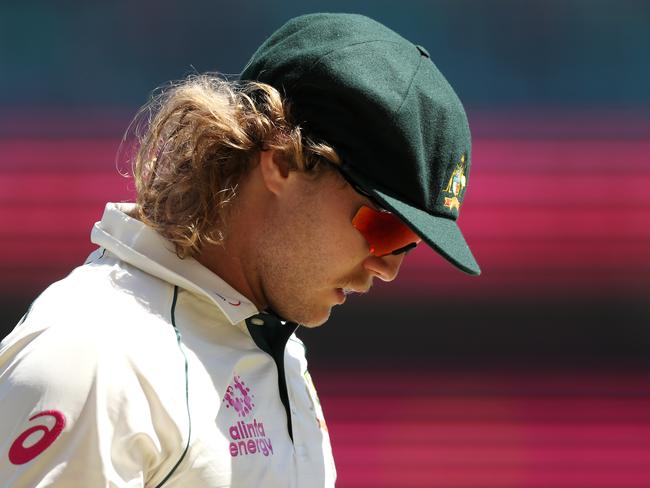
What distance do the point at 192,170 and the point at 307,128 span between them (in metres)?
0.19

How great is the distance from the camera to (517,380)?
3090 millimetres

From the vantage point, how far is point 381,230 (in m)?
1.35

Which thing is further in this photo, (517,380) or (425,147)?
(517,380)

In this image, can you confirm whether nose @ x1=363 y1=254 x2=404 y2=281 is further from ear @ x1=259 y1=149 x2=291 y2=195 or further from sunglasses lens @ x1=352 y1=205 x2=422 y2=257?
ear @ x1=259 y1=149 x2=291 y2=195

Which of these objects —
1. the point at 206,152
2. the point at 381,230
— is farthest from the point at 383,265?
the point at 206,152

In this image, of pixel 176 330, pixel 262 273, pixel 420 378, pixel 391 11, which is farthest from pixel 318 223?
pixel 391 11

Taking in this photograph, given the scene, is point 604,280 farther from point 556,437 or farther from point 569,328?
point 556,437

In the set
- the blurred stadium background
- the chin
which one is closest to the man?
the chin

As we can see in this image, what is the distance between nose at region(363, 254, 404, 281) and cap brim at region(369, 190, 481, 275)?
0.13 m

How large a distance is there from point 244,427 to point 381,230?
0.34 meters

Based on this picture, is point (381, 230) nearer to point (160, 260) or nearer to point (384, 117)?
point (384, 117)

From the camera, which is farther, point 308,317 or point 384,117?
point 308,317

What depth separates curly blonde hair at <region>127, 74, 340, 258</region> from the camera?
4.34ft

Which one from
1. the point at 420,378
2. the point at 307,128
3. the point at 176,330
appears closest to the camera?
the point at 176,330
